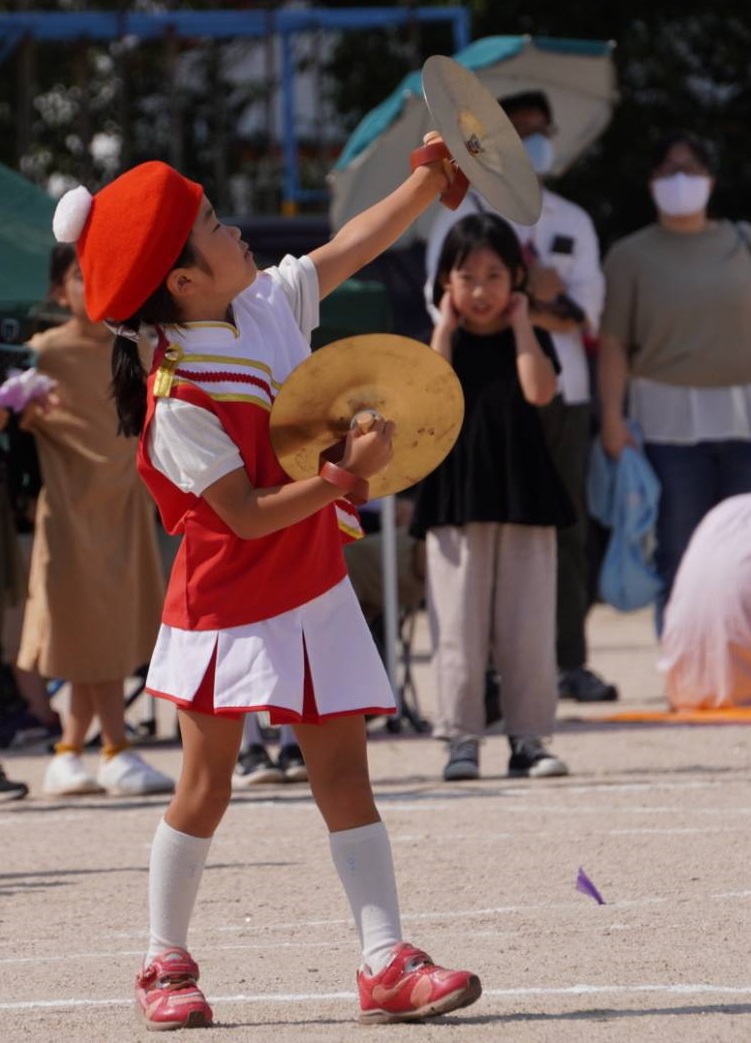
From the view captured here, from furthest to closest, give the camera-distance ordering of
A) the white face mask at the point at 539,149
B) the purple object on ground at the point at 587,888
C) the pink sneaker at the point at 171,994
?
1. the white face mask at the point at 539,149
2. the purple object on ground at the point at 587,888
3. the pink sneaker at the point at 171,994

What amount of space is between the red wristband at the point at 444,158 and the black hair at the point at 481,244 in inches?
116

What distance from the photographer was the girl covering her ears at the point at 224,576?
4.54 meters

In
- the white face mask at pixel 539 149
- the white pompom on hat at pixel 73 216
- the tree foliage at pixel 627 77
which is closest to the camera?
the white pompom on hat at pixel 73 216

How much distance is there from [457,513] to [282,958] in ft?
10.0

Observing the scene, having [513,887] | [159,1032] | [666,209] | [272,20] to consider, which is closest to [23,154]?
[272,20]

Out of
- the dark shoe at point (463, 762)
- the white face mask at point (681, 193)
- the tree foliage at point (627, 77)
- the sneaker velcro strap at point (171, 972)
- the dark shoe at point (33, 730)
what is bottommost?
the dark shoe at point (33, 730)

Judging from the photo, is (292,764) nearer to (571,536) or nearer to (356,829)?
(571,536)

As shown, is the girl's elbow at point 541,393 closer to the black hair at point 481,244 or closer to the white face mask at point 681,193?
the black hair at point 481,244

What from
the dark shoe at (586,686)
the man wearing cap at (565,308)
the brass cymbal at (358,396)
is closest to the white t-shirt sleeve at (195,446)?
the brass cymbal at (358,396)

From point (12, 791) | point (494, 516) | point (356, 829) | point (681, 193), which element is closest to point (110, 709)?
point (12, 791)

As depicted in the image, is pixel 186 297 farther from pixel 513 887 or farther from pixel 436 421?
pixel 513 887

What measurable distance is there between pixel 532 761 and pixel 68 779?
5.30 feet

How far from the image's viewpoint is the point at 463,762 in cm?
802

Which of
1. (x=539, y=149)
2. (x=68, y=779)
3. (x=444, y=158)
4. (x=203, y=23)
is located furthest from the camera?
(x=203, y=23)
